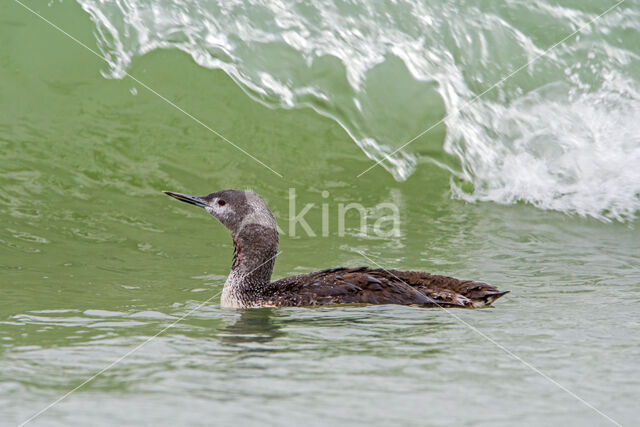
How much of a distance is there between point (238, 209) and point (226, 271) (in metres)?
0.96

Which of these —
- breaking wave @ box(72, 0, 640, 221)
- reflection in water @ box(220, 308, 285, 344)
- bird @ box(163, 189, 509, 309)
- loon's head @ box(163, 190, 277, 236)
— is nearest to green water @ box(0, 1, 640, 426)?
reflection in water @ box(220, 308, 285, 344)

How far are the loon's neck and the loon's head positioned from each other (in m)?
0.05

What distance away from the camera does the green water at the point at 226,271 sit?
13.5ft

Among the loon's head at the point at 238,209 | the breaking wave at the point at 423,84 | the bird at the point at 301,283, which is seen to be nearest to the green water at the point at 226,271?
the bird at the point at 301,283

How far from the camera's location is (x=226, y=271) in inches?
303

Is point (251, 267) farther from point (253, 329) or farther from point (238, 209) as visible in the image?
point (253, 329)

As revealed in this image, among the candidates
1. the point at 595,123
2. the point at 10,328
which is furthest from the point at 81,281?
the point at 595,123

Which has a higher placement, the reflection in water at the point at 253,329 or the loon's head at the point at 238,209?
the loon's head at the point at 238,209

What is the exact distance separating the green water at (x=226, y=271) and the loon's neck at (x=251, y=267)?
0.67 feet

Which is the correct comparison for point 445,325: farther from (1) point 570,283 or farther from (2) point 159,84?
(2) point 159,84

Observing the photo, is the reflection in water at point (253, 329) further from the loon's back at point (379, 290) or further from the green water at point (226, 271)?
the loon's back at point (379, 290)

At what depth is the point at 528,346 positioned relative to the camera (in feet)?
16.4

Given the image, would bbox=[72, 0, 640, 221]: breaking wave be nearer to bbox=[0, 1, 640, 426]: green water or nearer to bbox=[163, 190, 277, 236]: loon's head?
bbox=[0, 1, 640, 426]: green water

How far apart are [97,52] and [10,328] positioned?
19.8 feet
